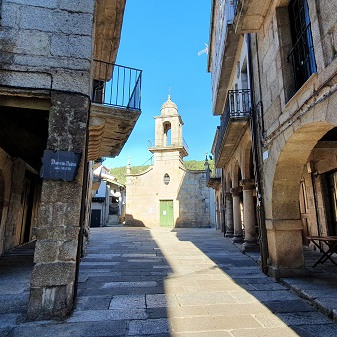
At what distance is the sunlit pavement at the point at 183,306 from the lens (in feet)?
8.71

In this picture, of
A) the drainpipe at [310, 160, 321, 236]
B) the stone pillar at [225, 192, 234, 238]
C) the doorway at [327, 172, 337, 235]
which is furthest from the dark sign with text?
the stone pillar at [225, 192, 234, 238]

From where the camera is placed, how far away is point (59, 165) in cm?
327

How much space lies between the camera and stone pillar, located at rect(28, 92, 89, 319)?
3010 millimetres

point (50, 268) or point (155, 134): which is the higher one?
point (155, 134)

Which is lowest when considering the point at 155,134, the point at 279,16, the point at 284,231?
the point at 284,231

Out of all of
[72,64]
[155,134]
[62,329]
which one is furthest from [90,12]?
[155,134]

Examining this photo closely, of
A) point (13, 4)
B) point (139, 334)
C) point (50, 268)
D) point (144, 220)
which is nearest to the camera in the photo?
point (139, 334)

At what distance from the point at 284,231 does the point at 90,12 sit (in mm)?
4974

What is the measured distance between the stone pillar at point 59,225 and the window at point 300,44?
358 cm

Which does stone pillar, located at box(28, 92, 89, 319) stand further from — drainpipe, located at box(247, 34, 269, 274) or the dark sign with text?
drainpipe, located at box(247, 34, 269, 274)

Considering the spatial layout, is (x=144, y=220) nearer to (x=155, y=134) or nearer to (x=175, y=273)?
(x=155, y=134)

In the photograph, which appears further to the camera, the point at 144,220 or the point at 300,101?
the point at 144,220

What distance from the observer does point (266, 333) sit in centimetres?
259

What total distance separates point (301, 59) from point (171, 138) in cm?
1910
